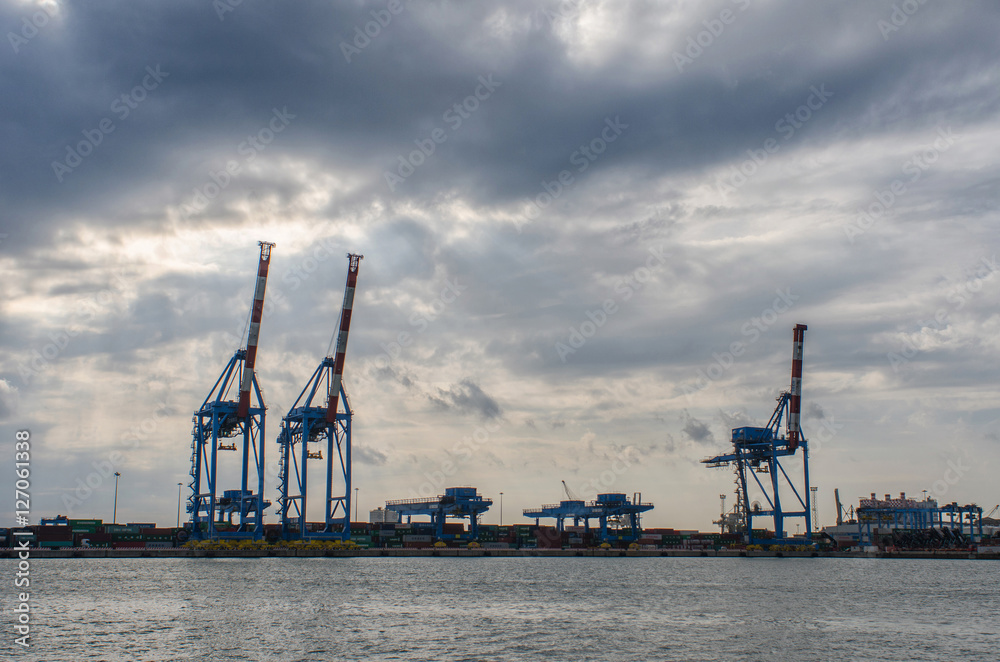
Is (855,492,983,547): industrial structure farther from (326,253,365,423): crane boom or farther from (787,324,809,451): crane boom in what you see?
(326,253,365,423): crane boom

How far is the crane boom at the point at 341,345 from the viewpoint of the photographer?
119375 mm

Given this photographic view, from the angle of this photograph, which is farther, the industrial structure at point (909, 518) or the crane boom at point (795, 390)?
the industrial structure at point (909, 518)

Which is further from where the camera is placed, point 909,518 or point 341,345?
point 909,518

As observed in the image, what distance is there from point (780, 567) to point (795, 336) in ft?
142

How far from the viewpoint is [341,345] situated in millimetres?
121062

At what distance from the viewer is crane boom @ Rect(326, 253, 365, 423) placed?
11938 cm

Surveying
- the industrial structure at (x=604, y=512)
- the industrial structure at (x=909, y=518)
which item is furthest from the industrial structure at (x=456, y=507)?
the industrial structure at (x=909, y=518)

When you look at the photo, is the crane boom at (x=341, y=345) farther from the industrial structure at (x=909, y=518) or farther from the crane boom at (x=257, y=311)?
the industrial structure at (x=909, y=518)

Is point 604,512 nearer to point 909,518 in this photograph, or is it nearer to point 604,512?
point 604,512

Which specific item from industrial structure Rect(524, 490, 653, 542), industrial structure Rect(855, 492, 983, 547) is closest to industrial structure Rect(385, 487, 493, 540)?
industrial structure Rect(524, 490, 653, 542)

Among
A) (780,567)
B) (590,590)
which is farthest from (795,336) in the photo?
(590,590)

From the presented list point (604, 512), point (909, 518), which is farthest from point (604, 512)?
point (909, 518)

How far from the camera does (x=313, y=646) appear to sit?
38438mm

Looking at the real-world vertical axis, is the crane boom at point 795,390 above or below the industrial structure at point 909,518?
above
